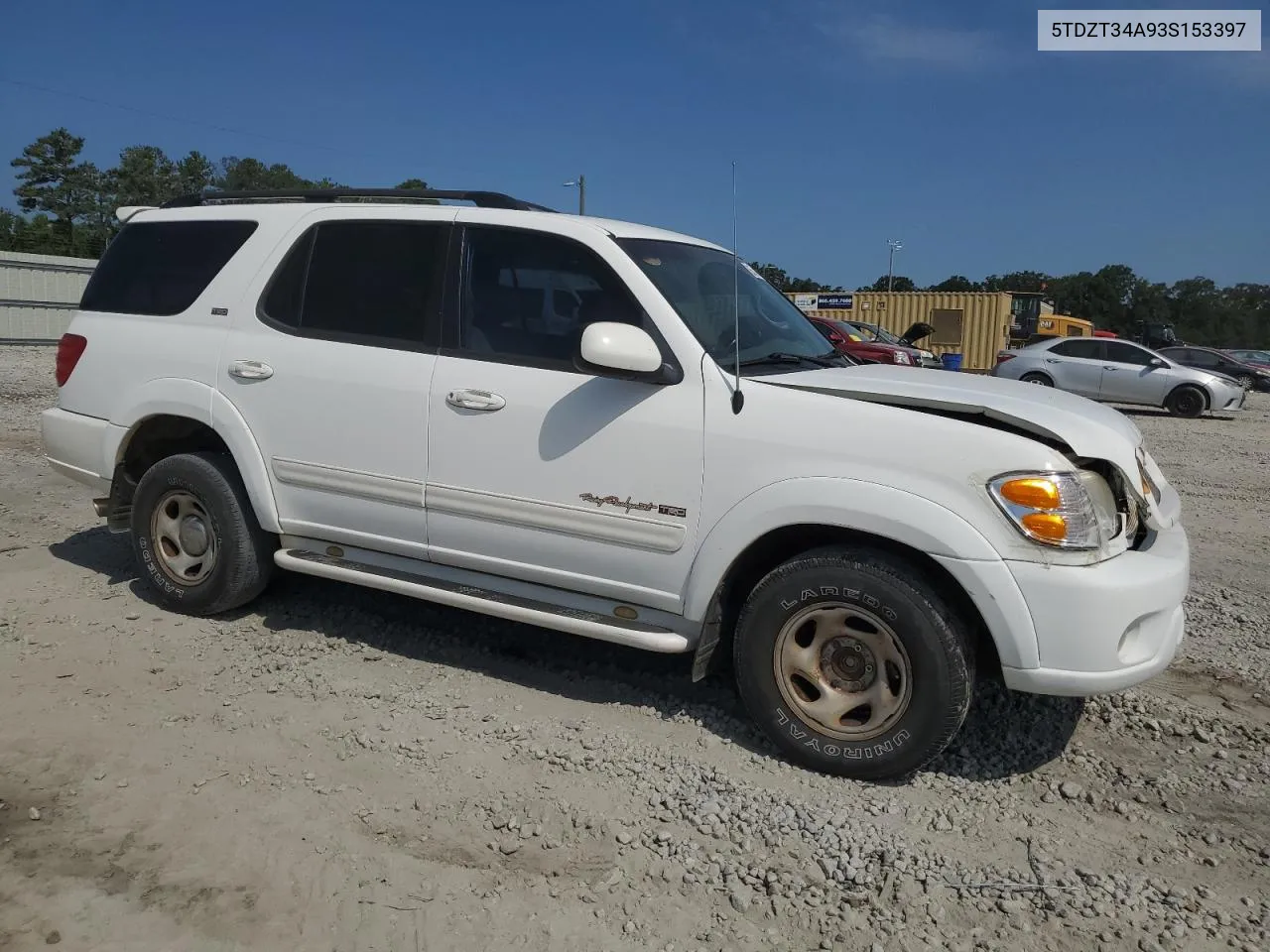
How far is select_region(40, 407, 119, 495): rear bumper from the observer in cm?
494

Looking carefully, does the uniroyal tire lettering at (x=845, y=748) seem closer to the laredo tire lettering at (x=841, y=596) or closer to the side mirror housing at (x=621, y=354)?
the laredo tire lettering at (x=841, y=596)

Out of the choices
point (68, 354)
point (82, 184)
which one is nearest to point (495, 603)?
point (68, 354)

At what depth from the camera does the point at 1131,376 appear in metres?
18.9

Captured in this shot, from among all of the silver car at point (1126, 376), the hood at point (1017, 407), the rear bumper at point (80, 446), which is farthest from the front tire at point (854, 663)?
the silver car at point (1126, 376)

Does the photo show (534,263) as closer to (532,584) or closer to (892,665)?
(532,584)

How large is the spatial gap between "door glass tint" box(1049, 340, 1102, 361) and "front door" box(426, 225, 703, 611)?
706 inches

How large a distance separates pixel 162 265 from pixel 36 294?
24.2m

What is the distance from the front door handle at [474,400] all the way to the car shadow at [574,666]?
1.21m

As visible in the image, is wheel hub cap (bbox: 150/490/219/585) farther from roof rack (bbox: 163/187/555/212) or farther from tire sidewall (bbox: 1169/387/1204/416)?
tire sidewall (bbox: 1169/387/1204/416)

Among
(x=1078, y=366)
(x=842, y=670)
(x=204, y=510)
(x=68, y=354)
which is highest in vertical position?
(x=1078, y=366)

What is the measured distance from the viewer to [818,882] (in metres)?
2.85

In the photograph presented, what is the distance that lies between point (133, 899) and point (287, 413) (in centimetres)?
223

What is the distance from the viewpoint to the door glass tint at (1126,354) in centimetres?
1888

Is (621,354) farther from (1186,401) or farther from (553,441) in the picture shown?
(1186,401)
